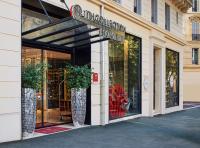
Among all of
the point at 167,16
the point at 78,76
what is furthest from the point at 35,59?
the point at 167,16

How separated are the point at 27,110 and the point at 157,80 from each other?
11382 millimetres

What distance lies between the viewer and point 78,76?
467 inches

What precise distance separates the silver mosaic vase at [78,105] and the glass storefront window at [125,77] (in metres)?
2.24

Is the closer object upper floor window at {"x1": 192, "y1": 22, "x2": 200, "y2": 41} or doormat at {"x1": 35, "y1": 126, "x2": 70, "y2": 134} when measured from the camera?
doormat at {"x1": 35, "y1": 126, "x2": 70, "y2": 134}

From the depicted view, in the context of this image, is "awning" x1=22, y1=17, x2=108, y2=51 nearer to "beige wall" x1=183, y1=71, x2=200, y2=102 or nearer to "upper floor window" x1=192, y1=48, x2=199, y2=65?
"beige wall" x1=183, y1=71, x2=200, y2=102

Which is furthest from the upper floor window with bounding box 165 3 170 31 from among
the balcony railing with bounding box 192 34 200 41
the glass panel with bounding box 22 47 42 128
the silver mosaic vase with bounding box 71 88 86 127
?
the balcony railing with bounding box 192 34 200 41

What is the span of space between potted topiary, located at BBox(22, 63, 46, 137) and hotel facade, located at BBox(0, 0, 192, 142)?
10.7 inches

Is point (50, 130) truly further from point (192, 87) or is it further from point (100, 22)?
point (192, 87)

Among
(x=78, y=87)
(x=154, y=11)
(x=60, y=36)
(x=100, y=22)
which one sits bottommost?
(x=78, y=87)

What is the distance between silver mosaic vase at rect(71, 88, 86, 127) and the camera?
39.0 feet

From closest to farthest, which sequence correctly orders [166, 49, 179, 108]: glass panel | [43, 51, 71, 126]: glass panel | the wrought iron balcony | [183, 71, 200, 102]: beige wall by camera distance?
[43, 51, 71, 126]: glass panel
[166, 49, 179, 108]: glass panel
the wrought iron balcony
[183, 71, 200, 102]: beige wall

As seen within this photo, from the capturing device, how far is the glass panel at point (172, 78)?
2148 centimetres

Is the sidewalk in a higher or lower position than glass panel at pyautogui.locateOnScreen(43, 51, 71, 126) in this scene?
lower

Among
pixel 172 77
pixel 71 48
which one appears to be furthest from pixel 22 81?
pixel 172 77
